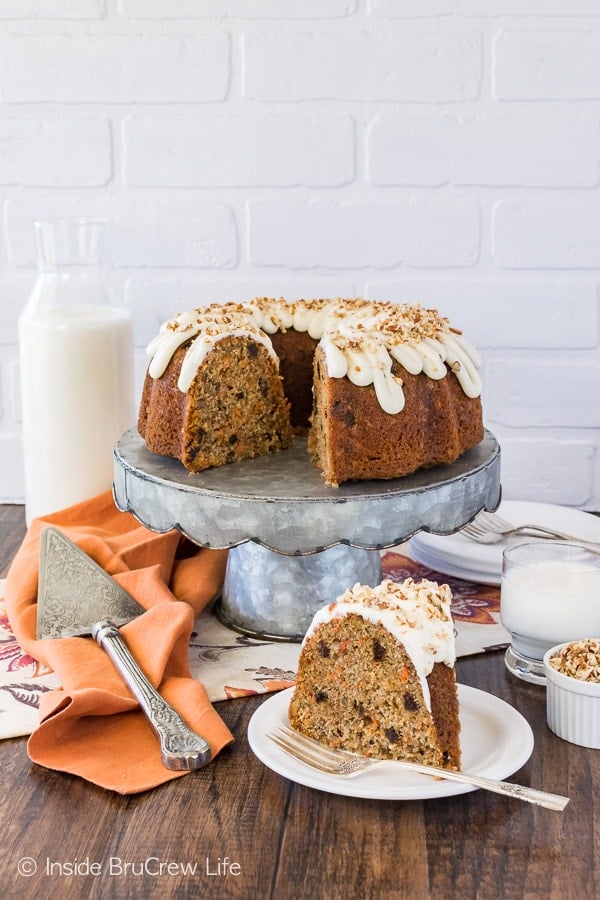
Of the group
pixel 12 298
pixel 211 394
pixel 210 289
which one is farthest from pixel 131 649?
pixel 12 298

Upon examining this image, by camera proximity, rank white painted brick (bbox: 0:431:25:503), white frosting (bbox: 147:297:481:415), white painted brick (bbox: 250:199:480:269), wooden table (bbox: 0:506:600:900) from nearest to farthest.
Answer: wooden table (bbox: 0:506:600:900) < white frosting (bbox: 147:297:481:415) < white painted brick (bbox: 250:199:480:269) < white painted brick (bbox: 0:431:25:503)

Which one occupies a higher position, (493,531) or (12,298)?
(12,298)

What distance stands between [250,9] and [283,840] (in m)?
1.70

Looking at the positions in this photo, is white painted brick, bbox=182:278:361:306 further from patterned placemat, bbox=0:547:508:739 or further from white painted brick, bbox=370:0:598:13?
patterned placemat, bbox=0:547:508:739

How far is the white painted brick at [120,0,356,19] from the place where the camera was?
7.28 ft

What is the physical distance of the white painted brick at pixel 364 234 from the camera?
7.58ft

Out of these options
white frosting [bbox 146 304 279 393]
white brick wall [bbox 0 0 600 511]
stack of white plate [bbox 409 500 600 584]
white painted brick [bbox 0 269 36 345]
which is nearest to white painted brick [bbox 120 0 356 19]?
white brick wall [bbox 0 0 600 511]

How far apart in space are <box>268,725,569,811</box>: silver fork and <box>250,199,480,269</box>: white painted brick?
4.23 ft

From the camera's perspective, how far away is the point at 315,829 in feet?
3.84

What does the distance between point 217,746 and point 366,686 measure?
Result: 0.21 m

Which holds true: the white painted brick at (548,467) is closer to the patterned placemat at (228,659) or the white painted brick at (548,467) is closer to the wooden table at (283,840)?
the patterned placemat at (228,659)

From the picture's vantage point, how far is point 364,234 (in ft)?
7.62

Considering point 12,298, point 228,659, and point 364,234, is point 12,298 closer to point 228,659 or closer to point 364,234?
point 364,234

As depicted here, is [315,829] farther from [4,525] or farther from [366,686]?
[4,525]
